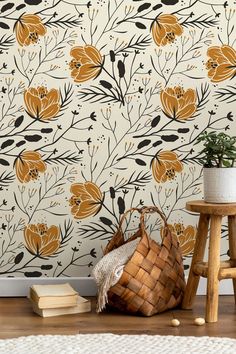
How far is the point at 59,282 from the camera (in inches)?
148

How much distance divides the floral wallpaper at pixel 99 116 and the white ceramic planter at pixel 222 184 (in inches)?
18.6

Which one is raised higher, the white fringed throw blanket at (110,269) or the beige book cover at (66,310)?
the white fringed throw blanket at (110,269)

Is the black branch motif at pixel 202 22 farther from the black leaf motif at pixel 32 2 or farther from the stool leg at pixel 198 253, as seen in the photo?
the stool leg at pixel 198 253

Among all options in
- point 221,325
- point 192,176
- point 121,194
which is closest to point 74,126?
point 121,194

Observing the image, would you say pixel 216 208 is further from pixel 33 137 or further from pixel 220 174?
pixel 33 137

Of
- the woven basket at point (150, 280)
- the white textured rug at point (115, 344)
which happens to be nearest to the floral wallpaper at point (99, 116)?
the woven basket at point (150, 280)

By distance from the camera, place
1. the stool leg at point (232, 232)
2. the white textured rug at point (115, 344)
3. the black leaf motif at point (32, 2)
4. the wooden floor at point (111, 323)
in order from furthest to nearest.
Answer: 1. the black leaf motif at point (32, 2)
2. the stool leg at point (232, 232)
3. the wooden floor at point (111, 323)
4. the white textured rug at point (115, 344)

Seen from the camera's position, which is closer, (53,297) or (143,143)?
(53,297)

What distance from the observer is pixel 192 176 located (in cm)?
376

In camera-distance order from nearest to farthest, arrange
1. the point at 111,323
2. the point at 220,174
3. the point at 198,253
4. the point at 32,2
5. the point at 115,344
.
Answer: the point at 115,344 → the point at 111,323 → the point at 220,174 → the point at 198,253 → the point at 32,2

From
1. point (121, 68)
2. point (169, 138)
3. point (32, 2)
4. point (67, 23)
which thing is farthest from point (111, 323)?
point (32, 2)

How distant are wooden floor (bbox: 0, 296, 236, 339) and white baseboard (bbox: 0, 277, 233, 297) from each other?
247mm

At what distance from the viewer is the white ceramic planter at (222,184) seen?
3258 mm

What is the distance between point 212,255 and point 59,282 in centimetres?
91
